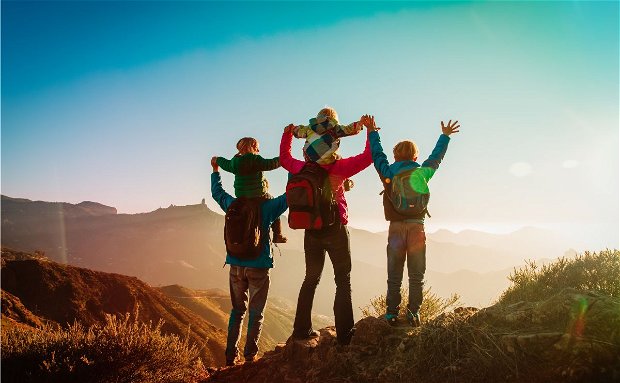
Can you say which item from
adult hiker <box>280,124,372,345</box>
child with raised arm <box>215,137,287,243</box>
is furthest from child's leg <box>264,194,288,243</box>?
adult hiker <box>280,124,372,345</box>

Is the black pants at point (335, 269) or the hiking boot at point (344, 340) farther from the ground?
the black pants at point (335, 269)

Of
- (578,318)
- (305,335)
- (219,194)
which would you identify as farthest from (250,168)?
(578,318)

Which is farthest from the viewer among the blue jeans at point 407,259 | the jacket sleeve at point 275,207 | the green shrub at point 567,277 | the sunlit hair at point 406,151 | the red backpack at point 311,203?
the green shrub at point 567,277

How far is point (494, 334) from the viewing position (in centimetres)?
336

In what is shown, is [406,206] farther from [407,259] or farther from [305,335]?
[305,335]

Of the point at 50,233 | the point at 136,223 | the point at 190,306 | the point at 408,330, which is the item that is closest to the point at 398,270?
the point at 408,330

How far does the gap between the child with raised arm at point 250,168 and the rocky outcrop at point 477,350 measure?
1.52 meters

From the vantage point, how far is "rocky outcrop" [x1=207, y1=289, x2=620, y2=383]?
2868 mm

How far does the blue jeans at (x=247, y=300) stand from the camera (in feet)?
14.5

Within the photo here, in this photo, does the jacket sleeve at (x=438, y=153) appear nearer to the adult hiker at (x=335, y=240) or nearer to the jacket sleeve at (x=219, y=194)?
the adult hiker at (x=335, y=240)

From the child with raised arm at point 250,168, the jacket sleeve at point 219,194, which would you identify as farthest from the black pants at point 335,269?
the jacket sleeve at point 219,194

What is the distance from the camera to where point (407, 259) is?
435cm

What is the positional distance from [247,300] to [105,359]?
1753mm

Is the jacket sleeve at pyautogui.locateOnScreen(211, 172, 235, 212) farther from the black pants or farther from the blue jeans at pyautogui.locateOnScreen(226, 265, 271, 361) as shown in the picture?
the black pants
